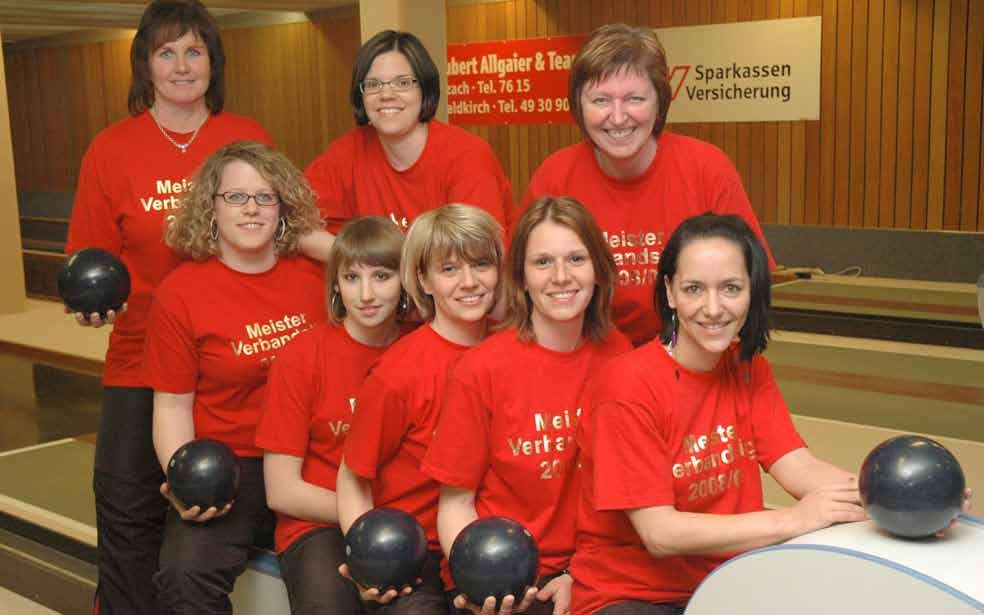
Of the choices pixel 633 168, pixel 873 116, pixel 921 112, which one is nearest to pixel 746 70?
pixel 873 116

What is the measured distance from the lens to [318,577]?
2.63m

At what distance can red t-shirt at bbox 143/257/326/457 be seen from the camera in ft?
9.61

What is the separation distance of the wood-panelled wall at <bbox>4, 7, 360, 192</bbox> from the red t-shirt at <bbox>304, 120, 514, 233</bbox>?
9911 mm

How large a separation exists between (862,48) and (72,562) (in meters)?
7.34

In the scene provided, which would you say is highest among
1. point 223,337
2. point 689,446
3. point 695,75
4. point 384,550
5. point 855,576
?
point 695,75

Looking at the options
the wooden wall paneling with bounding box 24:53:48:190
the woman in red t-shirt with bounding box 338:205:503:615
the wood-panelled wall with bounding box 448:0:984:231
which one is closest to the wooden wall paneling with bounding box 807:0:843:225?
the wood-panelled wall with bounding box 448:0:984:231

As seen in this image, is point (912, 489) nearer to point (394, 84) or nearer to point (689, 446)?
point (689, 446)

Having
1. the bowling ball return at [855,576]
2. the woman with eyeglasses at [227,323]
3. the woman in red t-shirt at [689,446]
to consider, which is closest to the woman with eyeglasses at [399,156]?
the woman with eyeglasses at [227,323]

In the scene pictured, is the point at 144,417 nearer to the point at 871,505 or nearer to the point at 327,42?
the point at 871,505

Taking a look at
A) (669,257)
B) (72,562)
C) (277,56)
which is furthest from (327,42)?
(669,257)

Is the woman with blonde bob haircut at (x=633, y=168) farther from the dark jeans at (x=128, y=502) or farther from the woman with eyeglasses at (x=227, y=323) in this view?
the dark jeans at (x=128, y=502)

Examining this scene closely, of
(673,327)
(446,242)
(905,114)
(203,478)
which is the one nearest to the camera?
(673,327)

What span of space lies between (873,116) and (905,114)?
26 centimetres

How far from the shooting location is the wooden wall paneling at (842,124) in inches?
364
